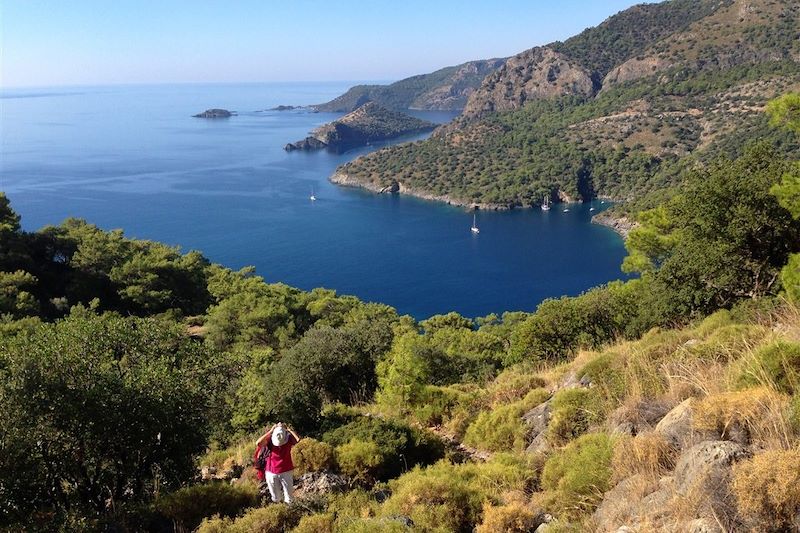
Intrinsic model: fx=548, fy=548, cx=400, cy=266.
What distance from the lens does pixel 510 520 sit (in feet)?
16.0

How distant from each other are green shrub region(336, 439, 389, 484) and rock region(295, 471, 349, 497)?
0.18m

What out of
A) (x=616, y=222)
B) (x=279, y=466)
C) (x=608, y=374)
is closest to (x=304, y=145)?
(x=616, y=222)

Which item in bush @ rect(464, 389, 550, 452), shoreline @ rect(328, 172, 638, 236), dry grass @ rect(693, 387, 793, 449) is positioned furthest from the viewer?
shoreline @ rect(328, 172, 638, 236)

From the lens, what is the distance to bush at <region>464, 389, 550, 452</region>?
7812mm

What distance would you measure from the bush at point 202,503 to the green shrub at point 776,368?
212 inches

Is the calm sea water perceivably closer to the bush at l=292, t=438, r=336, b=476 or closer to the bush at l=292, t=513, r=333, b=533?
the bush at l=292, t=438, r=336, b=476

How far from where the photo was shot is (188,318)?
32.7m

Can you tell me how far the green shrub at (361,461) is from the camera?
7.29 meters

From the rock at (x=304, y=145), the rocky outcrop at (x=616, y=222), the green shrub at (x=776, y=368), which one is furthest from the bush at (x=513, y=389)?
the rock at (x=304, y=145)

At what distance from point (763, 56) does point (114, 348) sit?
151023 millimetres

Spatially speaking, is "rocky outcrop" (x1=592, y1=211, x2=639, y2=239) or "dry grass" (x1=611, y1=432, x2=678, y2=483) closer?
"dry grass" (x1=611, y1=432, x2=678, y2=483)

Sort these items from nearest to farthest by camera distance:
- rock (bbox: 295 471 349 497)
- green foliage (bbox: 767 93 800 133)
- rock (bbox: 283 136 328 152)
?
rock (bbox: 295 471 349 497), green foliage (bbox: 767 93 800 133), rock (bbox: 283 136 328 152)

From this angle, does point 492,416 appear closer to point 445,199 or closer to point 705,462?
point 705,462

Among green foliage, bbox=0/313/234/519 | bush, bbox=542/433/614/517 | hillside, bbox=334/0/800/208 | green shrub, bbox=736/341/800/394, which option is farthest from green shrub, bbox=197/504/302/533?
hillside, bbox=334/0/800/208
